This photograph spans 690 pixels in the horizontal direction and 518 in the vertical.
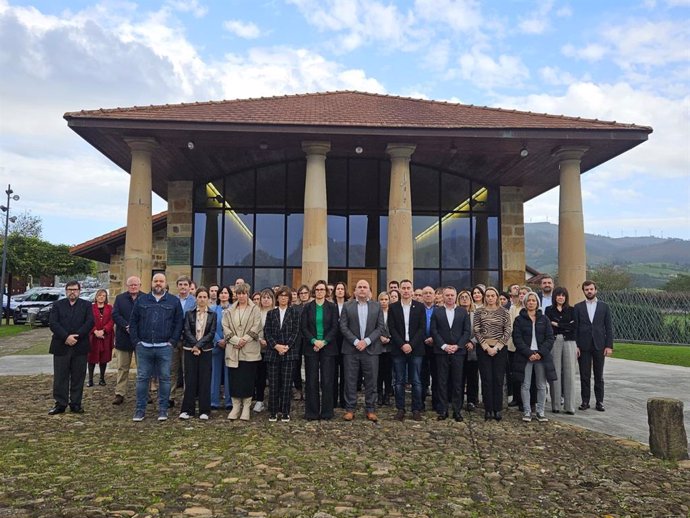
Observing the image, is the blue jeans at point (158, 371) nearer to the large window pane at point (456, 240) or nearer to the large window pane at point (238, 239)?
the large window pane at point (238, 239)

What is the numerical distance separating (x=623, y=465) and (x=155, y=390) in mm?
7126

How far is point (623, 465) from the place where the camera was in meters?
5.02

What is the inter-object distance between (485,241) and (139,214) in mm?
9876

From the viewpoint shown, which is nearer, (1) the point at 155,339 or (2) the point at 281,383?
(1) the point at 155,339

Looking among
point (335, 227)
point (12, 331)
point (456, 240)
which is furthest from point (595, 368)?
point (12, 331)

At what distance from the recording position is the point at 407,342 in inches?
273

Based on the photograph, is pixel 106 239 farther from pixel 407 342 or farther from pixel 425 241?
pixel 407 342

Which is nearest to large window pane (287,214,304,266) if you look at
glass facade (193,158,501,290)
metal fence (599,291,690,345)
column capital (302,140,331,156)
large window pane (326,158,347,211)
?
glass facade (193,158,501,290)

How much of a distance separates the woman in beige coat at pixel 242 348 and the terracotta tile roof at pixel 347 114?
523cm

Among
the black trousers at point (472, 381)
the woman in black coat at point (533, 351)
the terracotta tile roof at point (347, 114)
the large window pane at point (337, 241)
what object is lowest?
the black trousers at point (472, 381)

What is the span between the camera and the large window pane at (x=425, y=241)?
605 inches

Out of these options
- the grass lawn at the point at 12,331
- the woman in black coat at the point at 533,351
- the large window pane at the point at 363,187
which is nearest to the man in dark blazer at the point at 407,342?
the woman in black coat at the point at 533,351

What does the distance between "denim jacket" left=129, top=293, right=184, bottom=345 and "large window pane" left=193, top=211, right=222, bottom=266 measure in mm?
8284

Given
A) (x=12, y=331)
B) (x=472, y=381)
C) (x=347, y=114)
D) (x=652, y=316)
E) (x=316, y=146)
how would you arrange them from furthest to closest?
(x=12, y=331) < (x=652, y=316) < (x=347, y=114) < (x=316, y=146) < (x=472, y=381)
